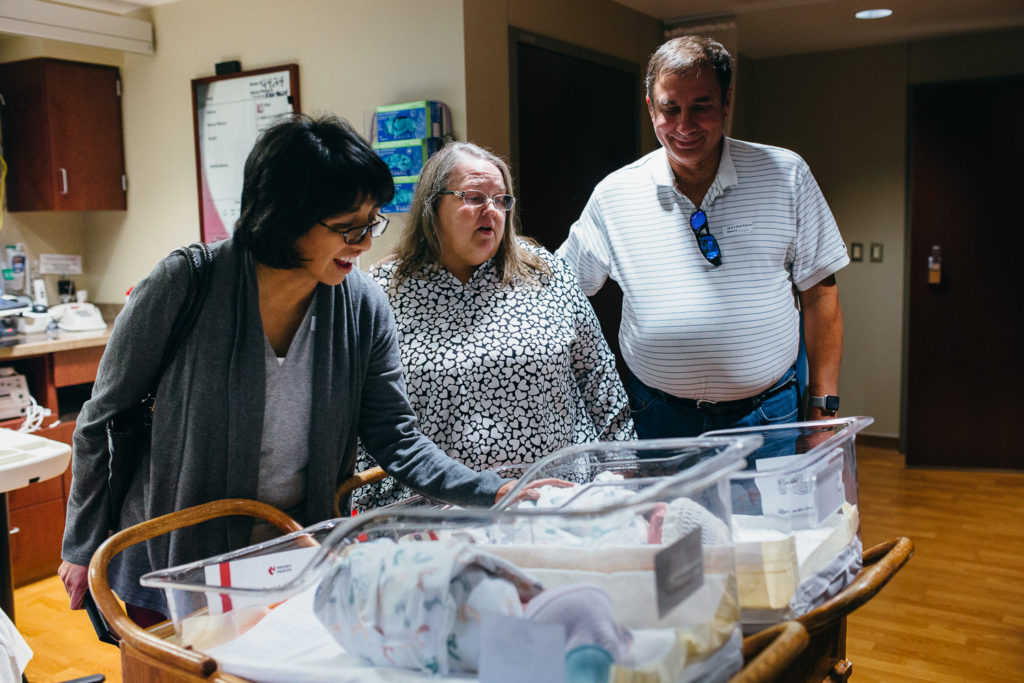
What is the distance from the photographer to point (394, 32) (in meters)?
3.27

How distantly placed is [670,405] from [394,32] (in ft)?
6.44

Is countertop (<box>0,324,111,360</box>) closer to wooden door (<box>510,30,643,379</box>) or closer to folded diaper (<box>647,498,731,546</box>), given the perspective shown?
wooden door (<box>510,30,643,379</box>)

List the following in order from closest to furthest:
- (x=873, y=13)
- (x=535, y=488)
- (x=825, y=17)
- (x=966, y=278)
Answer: (x=535, y=488), (x=873, y=13), (x=825, y=17), (x=966, y=278)

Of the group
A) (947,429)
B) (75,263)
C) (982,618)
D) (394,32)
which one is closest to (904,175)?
(947,429)

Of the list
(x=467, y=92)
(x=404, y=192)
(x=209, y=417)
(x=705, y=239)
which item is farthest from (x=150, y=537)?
(x=467, y=92)

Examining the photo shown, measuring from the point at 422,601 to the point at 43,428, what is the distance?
126 inches

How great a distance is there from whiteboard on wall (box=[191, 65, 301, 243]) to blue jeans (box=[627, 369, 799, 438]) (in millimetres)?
2209

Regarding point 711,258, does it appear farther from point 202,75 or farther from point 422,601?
point 202,75

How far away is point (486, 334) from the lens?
1917mm

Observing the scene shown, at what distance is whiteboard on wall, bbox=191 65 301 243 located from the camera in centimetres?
364

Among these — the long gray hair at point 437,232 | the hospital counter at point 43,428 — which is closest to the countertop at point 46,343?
the hospital counter at point 43,428

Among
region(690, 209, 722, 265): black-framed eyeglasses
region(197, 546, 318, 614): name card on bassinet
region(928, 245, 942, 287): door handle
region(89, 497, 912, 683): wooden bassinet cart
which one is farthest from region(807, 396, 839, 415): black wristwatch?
region(928, 245, 942, 287): door handle

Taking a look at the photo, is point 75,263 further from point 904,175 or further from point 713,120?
point 904,175

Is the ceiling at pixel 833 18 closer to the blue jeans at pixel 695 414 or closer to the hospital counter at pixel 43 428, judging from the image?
the blue jeans at pixel 695 414
